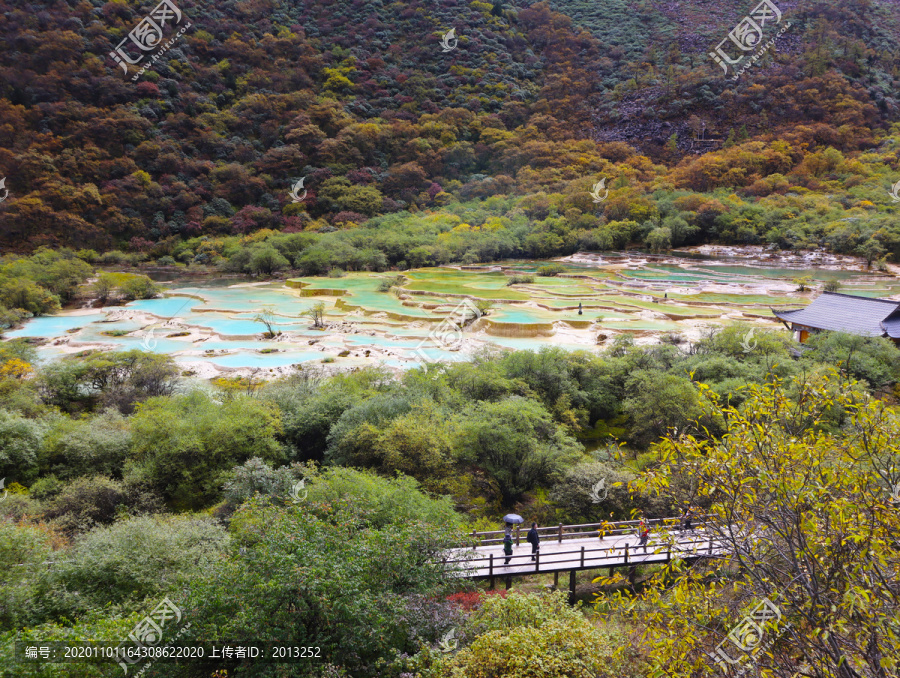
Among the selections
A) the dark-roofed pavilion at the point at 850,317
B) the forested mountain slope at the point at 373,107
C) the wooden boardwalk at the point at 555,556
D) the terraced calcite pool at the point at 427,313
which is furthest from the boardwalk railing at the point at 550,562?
the forested mountain slope at the point at 373,107

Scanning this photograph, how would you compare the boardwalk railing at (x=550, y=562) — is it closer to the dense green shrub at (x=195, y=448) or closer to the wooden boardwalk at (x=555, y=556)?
the wooden boardwalk at (x=555, y=556)

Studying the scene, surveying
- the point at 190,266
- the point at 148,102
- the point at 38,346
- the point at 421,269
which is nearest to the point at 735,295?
the point at 421,269

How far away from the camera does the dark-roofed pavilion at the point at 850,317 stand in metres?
19.5

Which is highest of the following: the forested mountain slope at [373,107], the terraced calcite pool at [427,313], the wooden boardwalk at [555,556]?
the forested mountain slope at [373,107]

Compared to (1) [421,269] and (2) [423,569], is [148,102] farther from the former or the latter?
(2) [423,569]

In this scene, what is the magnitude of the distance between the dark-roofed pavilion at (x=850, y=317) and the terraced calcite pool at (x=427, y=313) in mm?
4705

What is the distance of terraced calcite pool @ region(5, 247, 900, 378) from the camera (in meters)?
25.1

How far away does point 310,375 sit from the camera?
2089 centimetres

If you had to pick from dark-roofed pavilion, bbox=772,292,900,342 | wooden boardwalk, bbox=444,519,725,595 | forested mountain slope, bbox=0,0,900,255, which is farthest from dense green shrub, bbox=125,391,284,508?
forested mountain slope, bbox=0,0,900,255

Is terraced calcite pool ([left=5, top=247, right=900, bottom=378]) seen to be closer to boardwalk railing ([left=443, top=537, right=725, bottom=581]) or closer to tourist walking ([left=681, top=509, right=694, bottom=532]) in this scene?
boardwalk railing ([left=443, top=537, right=725, bottom=581])

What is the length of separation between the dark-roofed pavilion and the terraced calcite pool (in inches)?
185

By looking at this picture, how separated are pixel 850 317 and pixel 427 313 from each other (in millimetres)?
19998

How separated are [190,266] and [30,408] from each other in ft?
130

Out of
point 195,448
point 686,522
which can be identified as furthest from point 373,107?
point 686,522
